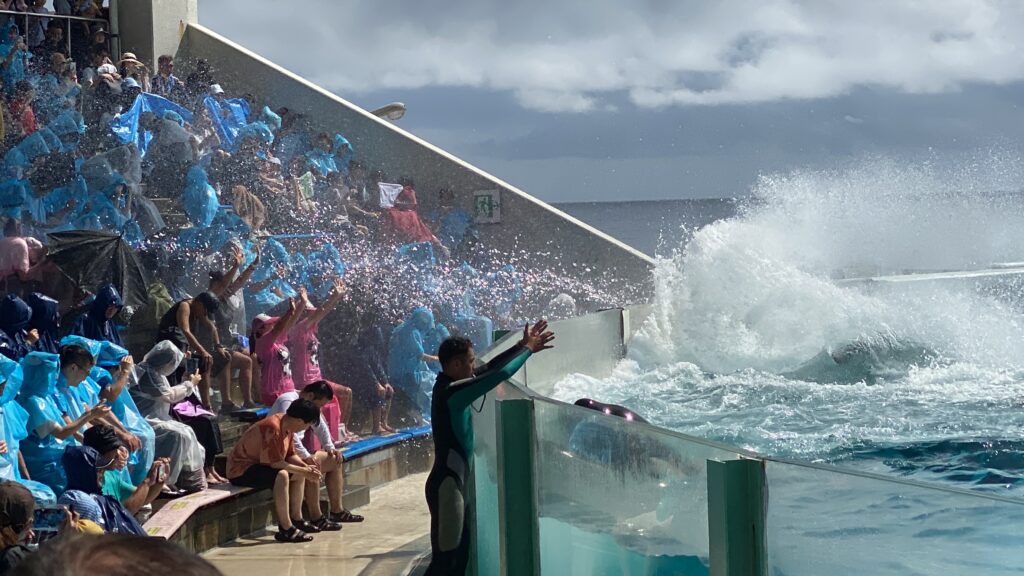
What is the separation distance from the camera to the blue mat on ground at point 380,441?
8547mm

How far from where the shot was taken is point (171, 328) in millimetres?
8016

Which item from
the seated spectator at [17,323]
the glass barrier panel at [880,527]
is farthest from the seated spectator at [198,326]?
the glass barrier panel at [880,527]

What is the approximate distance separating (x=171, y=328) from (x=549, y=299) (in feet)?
24.0

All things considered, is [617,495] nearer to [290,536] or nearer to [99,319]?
[290,536]

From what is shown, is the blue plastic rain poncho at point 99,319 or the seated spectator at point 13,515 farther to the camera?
the blue plastic rain poncho at point 99,319

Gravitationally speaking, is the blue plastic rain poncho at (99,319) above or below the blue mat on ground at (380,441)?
above

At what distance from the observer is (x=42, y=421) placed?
5.90 m

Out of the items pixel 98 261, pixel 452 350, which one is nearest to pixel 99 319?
pixel 98 261

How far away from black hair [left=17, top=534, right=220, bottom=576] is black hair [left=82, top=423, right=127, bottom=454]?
4931 millimetres

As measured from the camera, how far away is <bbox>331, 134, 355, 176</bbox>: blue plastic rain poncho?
1448cm

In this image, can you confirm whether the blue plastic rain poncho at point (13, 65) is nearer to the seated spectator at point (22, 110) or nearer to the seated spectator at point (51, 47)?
the seated spectator at point (22, 110)

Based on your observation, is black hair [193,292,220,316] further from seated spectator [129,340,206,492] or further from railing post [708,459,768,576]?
railing post [708,459,768,576]

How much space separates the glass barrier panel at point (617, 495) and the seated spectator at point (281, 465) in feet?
9.90

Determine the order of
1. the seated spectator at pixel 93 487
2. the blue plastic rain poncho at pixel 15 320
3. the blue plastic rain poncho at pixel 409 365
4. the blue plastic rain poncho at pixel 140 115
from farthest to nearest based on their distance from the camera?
the blue plastic rain poncho at pixel 140 115 → the blue plastic rain poncho at pixel 409 365 → the blue plastic rain poncho at pixel 15 320 → the seated spectator at pixel 93 487
